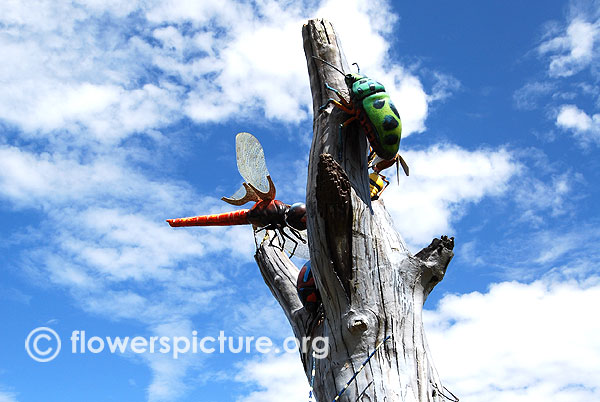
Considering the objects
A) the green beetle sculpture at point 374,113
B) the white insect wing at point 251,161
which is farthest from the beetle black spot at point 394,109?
the white insect wing at point 251,161

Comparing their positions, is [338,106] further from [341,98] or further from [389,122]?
[389,122]

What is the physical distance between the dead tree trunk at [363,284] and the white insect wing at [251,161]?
93 cm

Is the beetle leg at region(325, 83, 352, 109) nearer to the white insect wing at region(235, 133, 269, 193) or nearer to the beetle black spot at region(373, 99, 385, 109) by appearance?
the beetle black spot at region(373, 99, 385, 109)

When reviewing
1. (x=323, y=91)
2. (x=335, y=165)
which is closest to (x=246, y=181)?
(x=323, y=91)

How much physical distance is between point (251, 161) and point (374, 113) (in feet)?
4.00

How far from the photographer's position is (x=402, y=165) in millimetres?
4035

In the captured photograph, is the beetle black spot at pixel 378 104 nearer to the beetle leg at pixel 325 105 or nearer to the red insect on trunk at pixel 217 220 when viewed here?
the beetle leg at pixel 325 105

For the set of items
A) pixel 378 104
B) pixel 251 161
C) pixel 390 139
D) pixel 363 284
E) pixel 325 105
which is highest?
pixel 251 161

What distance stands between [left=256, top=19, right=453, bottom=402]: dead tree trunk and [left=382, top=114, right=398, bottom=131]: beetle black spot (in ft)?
0.71

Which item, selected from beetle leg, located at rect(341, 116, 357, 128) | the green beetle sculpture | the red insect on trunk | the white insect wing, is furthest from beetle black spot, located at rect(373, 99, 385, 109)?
the red insect on trunk

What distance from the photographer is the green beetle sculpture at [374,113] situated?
3240mm

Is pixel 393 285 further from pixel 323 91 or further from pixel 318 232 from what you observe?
pixel 323 91

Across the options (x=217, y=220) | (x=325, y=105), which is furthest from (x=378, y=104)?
(x=217, y=220)

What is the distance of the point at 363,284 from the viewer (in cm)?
286
